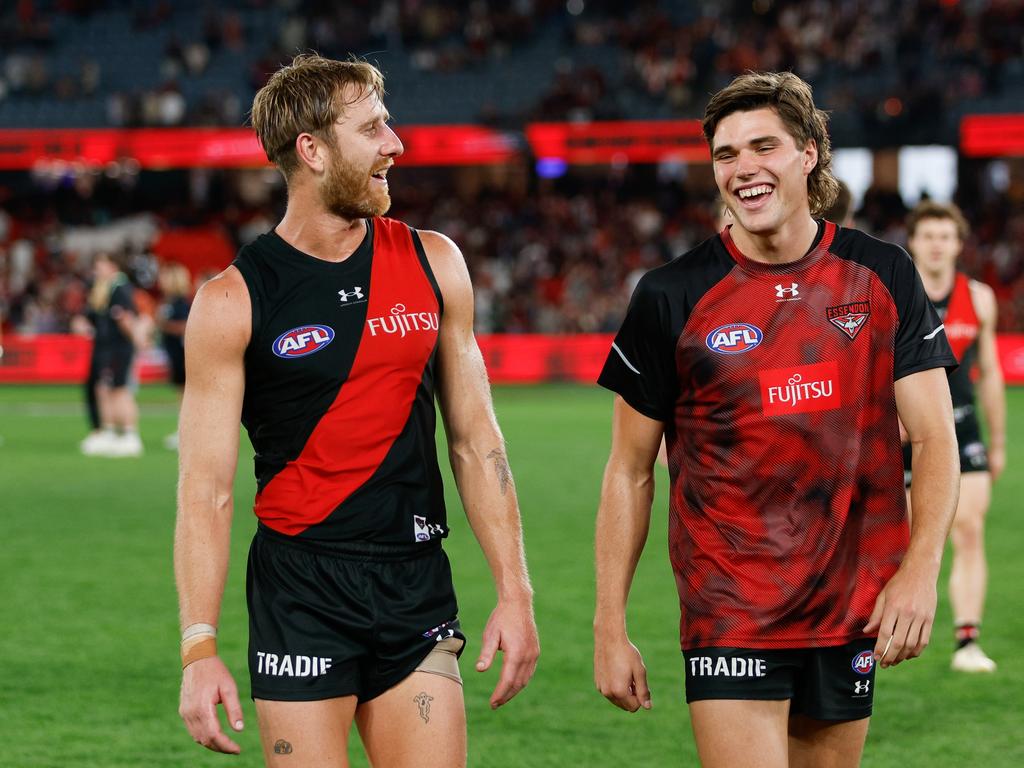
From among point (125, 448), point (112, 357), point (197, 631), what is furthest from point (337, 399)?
point (125, 448)

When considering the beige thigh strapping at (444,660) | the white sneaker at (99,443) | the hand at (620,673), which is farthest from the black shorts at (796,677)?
the white sneaker at (99,443)

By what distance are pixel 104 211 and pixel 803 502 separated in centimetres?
3723

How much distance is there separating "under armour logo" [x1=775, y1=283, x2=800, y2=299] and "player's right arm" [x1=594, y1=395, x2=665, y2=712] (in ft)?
1.52

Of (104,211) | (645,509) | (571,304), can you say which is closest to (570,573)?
(645,509)

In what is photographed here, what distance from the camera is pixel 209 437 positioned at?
12.6 feet

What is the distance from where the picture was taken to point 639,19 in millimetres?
38125

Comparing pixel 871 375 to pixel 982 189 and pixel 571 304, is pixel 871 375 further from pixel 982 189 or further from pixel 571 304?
pixel 982 189

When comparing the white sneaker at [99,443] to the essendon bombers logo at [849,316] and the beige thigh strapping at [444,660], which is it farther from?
the essendon bombers logo at [849,316]

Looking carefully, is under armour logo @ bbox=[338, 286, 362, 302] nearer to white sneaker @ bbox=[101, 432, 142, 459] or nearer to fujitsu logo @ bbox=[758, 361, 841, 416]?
fujitsu logo @ bbox=[758, 361, 841, 416]

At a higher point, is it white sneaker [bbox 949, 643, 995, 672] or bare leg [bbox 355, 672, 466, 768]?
bare leg [bbox 355, 672, 466, 768]

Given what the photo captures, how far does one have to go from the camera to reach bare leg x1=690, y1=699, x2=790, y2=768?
383cm

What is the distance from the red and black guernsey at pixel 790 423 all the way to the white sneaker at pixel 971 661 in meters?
4.40

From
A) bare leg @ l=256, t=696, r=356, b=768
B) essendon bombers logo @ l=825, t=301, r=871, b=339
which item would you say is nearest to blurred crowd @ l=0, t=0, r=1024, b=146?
essendon bombers logo @ l=825, t=301, r=871, b=339

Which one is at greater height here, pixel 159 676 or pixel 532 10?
pixel 532 10
